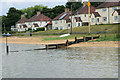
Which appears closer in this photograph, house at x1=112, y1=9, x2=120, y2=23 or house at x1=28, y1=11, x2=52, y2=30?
house at x1=112, y1=9, x2=120, y2=23

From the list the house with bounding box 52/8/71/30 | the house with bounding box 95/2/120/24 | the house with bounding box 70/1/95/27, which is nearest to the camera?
the house with bounding box 95/2/120/24

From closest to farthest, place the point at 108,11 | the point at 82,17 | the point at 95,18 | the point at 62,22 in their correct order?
the point at 108,11 → the point at 95,18 → the point at 82,17 → the point at 62,22

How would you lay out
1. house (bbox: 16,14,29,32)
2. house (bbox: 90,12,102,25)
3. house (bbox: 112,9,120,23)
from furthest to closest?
house (bbox: 16,14,29,32)
house (bbox: 90,12,102,25)
house (bbox: 112,9,120,23)

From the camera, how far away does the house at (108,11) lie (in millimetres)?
80512

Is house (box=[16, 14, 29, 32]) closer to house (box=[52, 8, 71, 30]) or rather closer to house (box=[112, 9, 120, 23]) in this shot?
house (box=[52, 8, 71, 30])

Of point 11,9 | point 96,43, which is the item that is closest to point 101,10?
point 96,43

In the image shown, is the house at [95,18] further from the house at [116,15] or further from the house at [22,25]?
the house at [22,25]

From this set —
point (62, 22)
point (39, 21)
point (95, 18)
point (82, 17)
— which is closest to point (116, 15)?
point (95, 18)

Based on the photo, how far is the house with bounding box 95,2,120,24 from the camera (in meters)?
80.5

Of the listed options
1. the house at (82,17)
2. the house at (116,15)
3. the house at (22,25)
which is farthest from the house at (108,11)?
the house at (22,25)

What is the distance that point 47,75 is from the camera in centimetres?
2053

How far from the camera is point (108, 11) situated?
82.8 metres

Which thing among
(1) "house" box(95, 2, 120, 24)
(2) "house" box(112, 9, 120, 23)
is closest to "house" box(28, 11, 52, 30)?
(1) "house" box(95, 2, 120, 24)

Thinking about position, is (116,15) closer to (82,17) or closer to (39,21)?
(82,17)
